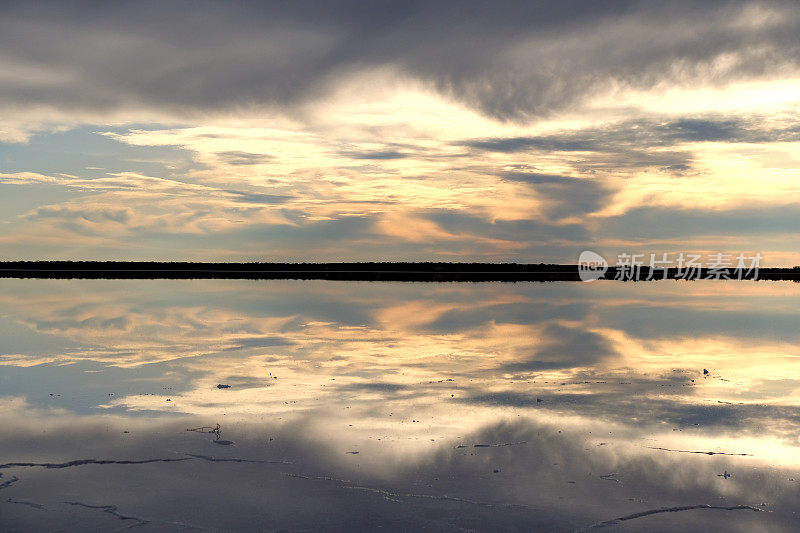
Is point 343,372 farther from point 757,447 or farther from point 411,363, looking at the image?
point 757,447

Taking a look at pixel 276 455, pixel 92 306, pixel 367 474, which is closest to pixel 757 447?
pixel 367 474

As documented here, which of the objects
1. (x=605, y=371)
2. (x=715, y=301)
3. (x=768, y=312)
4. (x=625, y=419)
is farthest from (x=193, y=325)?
(x=715, y=301)

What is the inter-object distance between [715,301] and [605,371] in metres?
19.5

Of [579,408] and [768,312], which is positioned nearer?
[579,408]

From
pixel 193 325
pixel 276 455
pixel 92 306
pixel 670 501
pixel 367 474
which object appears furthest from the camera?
pixel 92 306

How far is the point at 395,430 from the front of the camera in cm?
812

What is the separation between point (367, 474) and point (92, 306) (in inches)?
760

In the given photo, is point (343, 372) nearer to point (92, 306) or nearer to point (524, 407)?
point (524, 407)

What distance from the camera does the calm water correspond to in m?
5.83

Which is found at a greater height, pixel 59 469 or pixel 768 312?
pixel 768 312

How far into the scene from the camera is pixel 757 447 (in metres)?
7.59

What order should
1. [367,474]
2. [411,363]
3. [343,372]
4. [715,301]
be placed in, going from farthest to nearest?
[715,301]
[411,363]
[343,372]
[367,474]

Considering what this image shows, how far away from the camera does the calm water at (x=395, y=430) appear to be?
19.1 ft

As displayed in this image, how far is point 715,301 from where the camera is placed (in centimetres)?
2906
